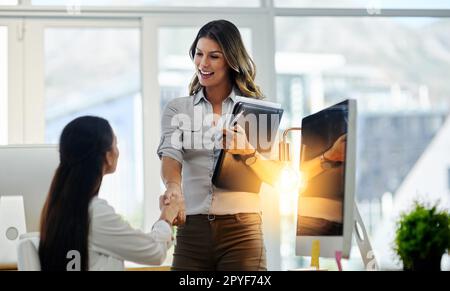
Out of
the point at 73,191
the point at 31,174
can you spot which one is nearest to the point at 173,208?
the point at 73,191

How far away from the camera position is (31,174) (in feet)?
7.98

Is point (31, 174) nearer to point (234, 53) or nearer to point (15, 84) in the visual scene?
point (234, 53)

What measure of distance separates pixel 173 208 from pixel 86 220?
0.92ft

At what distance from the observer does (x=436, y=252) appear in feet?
6.75

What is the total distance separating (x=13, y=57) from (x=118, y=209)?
1.09 meters

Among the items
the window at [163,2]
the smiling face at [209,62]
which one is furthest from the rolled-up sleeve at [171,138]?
the window at [163,2]

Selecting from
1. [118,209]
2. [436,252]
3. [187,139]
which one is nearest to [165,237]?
[187,139]

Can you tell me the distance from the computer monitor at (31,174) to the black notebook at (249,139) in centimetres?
65

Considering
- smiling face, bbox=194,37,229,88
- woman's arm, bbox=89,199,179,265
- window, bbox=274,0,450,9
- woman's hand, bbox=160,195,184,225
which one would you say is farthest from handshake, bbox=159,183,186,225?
window, bbox=274,0,450,9

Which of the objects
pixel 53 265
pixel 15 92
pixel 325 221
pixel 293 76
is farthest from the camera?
pixel 293 76

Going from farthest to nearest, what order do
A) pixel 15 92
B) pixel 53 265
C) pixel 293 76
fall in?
1. pixel 293 76
2. pixel 15 92
3. pixel 53 265

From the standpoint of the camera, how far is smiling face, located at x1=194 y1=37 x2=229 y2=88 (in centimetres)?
218
